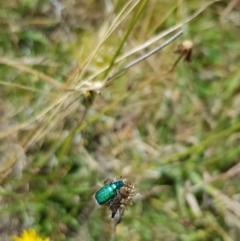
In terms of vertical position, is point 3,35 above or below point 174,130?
above

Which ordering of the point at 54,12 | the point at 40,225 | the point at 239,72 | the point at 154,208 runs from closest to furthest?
1. the point at 40,225
2. the point at 154,208
3. the point at 239,72
4. the point at 54,12

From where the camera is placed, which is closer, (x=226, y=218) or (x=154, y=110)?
(x=226, y=218)

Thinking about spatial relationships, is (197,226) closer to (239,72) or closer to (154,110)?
(154,110)

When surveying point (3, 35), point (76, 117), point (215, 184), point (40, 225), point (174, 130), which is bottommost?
point (215, 184)

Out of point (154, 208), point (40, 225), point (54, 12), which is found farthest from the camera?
point (54, 12)

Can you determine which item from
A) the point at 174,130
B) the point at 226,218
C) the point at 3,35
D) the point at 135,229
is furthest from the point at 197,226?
the point at 3,35

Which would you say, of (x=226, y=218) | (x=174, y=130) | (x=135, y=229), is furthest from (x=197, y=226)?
(x=174, y=130)

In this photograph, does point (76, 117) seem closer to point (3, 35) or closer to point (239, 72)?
point (3, 35)

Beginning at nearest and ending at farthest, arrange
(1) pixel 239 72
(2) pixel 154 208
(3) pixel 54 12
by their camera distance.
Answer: (2) pixel 154 208
(1) pixel 239 72
(3) pixel 54 12

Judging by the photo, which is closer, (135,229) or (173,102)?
(135,229)
